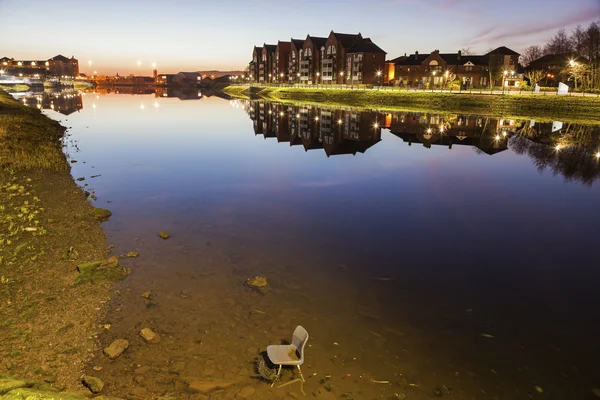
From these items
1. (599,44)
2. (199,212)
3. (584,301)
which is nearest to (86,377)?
(199,212)

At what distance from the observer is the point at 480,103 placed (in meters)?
80.5

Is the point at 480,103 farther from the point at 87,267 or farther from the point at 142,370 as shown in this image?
the point at 142,370

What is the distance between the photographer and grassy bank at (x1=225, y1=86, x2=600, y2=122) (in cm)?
7079

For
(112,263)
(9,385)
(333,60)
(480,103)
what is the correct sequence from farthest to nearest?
(333,60)
(480,103)
(112,263)
(9,385)

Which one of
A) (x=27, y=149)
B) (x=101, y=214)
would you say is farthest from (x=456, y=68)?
(x=101, y=214)

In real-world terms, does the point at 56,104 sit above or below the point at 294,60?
below

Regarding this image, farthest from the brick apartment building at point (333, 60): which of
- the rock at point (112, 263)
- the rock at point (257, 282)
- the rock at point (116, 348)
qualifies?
the rock at point (116, 348)

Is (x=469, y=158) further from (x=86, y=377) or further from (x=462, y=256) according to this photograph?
(x=86, y=377)

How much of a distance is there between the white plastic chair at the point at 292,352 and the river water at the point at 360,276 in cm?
48

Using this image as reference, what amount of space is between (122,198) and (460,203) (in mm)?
19998

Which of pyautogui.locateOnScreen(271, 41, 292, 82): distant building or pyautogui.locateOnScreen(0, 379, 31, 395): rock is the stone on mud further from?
pyautogui.locateOnScreen(271, 41, 292, 82): distant building

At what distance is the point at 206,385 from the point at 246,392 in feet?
3.02

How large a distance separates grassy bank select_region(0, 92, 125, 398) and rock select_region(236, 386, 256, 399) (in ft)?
11.1

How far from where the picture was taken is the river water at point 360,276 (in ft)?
29.7
